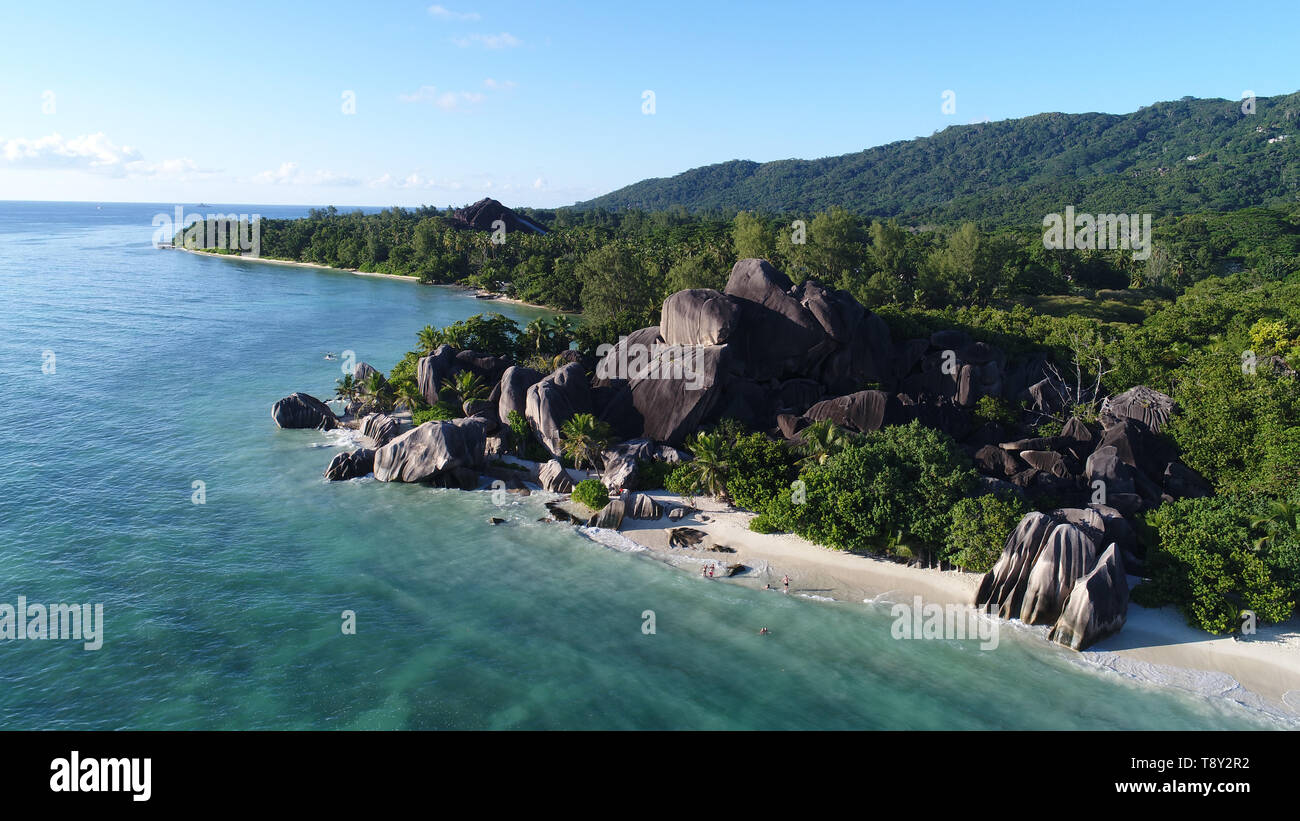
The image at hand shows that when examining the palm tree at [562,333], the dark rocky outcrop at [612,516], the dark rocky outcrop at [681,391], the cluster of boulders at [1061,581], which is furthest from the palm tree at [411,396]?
the cluster of boulders at [1061,581]

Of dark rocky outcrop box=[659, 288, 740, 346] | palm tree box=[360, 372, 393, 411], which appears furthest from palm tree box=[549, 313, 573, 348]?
palm tree box=[360, 372, 393, 411]

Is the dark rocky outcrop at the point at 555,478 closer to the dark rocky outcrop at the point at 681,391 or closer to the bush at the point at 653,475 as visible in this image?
the bush at the point at 653,475

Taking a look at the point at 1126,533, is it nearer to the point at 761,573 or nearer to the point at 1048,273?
the point at 761,573

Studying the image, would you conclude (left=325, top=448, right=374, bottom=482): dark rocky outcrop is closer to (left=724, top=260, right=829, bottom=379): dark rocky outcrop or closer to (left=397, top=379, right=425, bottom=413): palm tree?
(left=397, top=379, right=425, bottom=413): palm tree

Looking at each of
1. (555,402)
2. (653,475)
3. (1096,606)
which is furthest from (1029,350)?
(555,402)

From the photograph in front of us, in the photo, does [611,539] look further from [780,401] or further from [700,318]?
[700,318]
